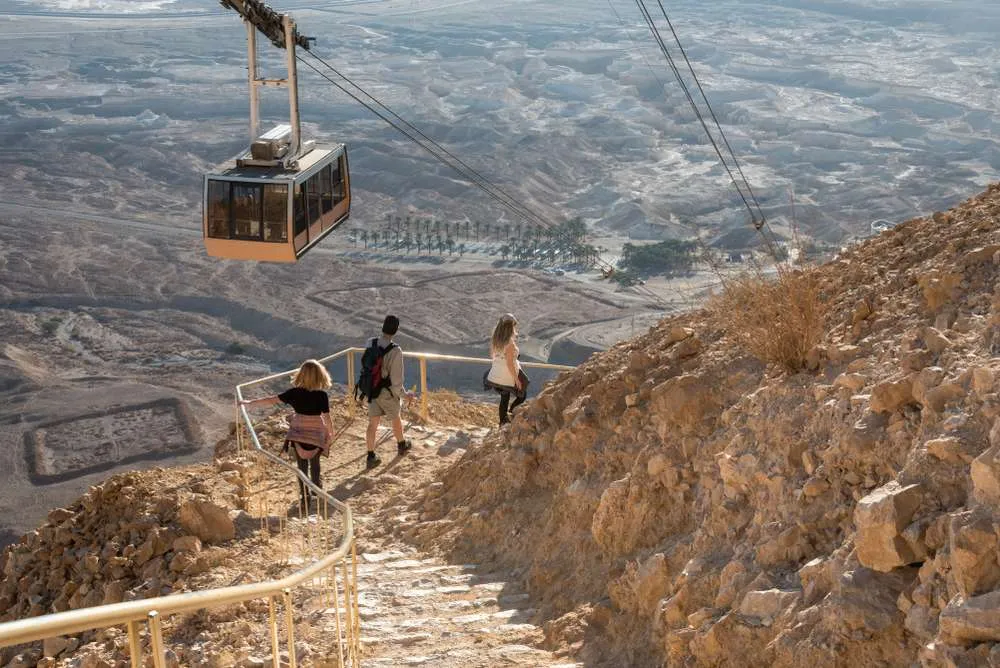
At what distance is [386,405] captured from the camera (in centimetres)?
1015

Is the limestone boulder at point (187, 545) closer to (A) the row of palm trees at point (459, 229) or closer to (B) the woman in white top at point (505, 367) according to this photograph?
(B) the woman in white top at point (505, 367)

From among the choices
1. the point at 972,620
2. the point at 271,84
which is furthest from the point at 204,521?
the point at 271,84

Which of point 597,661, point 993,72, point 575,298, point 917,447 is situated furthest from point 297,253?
point 993,72

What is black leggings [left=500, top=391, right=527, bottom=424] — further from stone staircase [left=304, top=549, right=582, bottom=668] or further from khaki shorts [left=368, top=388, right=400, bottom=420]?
stone staircase [left=304, top=549, right=582, bottom=668]

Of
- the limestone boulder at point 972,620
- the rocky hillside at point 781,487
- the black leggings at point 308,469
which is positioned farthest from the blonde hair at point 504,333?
the limestone boulder at point 972,620

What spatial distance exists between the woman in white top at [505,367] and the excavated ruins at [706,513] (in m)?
0.91

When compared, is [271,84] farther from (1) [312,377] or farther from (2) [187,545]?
(2) [187,545]

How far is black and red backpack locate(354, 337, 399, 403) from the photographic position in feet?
32.3

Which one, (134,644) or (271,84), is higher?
(271,84)

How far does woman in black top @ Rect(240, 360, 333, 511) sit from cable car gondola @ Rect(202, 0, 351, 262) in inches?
241

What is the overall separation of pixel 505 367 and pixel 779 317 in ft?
12.0

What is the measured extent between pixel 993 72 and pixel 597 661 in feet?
406

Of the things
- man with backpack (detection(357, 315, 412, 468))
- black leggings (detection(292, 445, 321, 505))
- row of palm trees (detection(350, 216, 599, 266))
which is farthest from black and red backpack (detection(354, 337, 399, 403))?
row of palm trees (detection(350, 216, 599, 266))

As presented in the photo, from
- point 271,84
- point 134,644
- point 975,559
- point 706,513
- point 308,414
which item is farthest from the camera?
point 271,84
